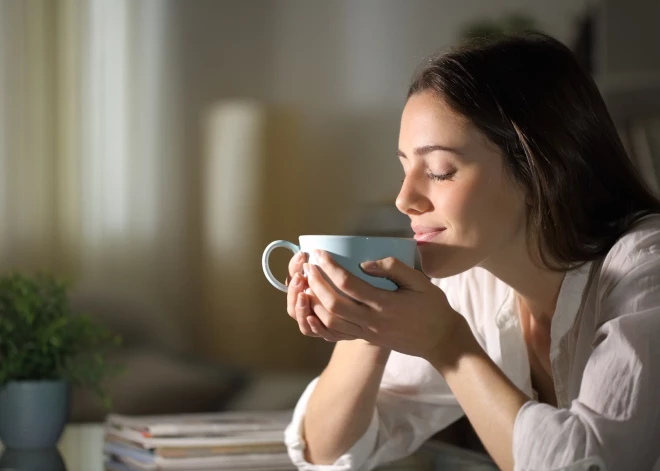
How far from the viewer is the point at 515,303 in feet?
4.01

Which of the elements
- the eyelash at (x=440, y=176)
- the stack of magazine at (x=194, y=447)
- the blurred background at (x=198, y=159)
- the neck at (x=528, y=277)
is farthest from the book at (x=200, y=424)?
the eyelash at (x=440, y=176)

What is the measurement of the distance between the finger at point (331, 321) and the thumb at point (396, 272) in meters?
0.06

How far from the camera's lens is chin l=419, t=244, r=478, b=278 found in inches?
37.9

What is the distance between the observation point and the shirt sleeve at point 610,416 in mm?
814

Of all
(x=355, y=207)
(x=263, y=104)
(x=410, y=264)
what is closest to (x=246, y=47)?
(x=263, y=104)

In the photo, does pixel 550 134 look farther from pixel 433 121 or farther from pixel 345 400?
pixel 345 400

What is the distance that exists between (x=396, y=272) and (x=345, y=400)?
1.08 feet

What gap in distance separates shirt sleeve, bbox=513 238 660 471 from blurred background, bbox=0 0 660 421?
2.78 feet

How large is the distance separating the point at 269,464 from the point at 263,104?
2.28 feet

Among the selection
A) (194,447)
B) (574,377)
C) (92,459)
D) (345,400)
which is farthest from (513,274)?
(92,459)

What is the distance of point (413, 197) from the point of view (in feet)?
3.11

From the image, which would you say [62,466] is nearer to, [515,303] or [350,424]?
[350,424]

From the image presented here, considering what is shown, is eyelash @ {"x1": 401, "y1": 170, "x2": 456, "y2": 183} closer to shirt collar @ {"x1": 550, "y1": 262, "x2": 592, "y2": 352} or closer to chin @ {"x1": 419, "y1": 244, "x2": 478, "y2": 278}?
chin @ {"x1": 419, "y1": 244, "x2": 478, "y2": 278}

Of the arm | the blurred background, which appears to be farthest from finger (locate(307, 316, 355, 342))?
the blurred background
